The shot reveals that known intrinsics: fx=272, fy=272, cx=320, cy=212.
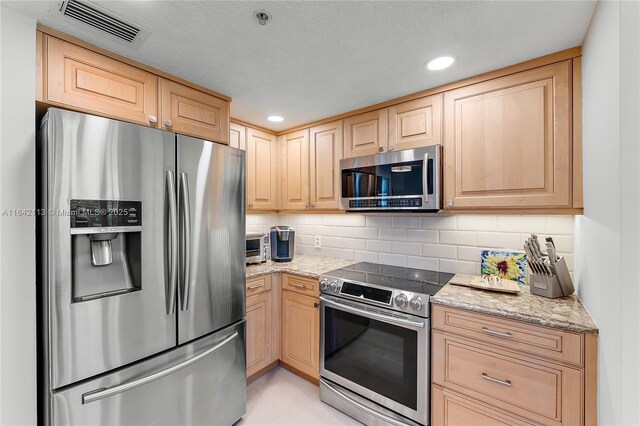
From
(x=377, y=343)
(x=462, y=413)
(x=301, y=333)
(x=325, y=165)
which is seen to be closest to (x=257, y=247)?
(x=301, y=333)

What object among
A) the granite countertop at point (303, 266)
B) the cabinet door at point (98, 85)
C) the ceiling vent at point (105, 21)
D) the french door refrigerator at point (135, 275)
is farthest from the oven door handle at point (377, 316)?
the ceiling vent at point (105, 21)

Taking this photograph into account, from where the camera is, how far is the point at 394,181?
2020 millimetres

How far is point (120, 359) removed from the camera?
1.31 m

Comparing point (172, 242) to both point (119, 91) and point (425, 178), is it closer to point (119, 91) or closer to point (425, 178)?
point (119, 91)

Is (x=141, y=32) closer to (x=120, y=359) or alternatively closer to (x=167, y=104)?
(x=167, y=104)

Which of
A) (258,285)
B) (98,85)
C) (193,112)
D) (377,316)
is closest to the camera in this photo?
(98,85)

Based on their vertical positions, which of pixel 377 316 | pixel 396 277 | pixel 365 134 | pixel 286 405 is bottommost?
pixel 286 405

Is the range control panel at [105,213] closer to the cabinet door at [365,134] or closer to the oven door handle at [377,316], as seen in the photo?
the oven door handle at [377,316]

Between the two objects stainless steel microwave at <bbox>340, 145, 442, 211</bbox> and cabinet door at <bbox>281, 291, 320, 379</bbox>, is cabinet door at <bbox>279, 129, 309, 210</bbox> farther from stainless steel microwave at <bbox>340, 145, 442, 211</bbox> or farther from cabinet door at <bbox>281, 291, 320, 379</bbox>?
cabinet door at <bbox>281, 291, 320, 379</bbox>

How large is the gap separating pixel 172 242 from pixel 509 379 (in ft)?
6.18

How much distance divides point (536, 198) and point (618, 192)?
0.68 metres

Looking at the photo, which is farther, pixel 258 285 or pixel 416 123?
pixel 258 285

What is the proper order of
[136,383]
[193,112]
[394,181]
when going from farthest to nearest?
[394,181], [193,112], [136,383]

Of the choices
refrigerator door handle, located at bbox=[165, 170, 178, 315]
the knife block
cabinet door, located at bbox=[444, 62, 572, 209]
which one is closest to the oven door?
the knife block
